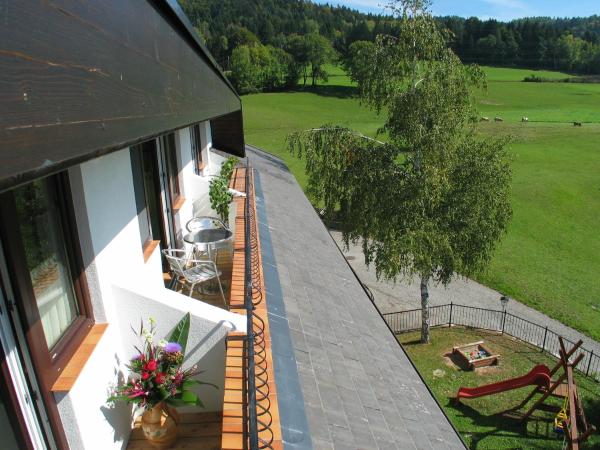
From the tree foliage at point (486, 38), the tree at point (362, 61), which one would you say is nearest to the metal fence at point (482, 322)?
the tree at point (362, 61)

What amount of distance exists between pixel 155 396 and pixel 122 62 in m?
2.62

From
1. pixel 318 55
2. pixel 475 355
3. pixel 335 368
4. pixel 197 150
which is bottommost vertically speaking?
pixel 475 355

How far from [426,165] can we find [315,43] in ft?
262

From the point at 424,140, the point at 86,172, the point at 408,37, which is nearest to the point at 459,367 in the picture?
the point at 424,140

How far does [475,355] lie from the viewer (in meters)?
14.0

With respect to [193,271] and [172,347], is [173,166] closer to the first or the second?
[193,271]

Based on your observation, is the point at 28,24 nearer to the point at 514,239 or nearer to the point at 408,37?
the point at 408,37

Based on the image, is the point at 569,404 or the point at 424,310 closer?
the point at 569,404

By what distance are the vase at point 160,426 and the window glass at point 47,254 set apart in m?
0.95

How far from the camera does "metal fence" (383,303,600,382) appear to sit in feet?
50.1

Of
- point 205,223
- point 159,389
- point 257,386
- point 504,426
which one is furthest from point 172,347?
point 504,426

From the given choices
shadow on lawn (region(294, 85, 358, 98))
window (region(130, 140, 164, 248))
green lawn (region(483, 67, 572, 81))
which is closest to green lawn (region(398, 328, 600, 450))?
window (region(130, 140, 164, 248))

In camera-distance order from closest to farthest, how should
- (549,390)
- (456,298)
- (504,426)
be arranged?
(549,390), (504,426), (456,298)

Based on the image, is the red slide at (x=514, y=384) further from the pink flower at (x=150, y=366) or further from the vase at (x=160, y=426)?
the pink flower at (x=150, y=366)
